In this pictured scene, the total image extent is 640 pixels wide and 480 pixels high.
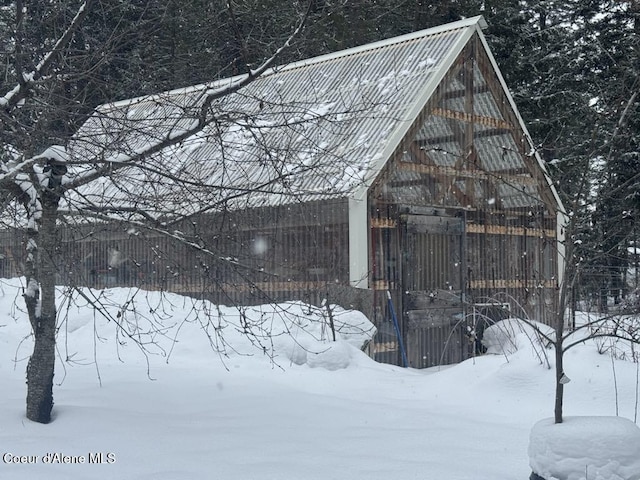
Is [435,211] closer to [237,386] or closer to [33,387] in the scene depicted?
[237,386]

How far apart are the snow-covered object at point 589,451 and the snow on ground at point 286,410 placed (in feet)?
2.07

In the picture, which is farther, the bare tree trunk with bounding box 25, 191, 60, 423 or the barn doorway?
the barn doorway

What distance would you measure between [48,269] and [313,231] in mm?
6252

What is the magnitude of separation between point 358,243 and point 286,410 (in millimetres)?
4766

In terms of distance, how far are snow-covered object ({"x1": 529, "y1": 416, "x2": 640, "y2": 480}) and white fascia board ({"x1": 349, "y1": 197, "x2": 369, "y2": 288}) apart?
678 centimetres

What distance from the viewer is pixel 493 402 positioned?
28.9ft

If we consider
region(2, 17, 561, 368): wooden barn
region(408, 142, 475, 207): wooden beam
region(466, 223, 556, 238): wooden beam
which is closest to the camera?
region(2, 17, 561, 368): wooden barn

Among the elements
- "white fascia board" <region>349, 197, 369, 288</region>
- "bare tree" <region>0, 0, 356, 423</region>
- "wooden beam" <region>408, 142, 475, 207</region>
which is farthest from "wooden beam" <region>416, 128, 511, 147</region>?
"bare tree" <region>0, 0, 356, 423</region>

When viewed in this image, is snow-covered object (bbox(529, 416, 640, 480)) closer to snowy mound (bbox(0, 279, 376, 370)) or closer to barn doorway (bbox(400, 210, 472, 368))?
snowy mound (bbox(0, 279, 376, 370))

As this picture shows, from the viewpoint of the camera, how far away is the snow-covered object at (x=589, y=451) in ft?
17.2

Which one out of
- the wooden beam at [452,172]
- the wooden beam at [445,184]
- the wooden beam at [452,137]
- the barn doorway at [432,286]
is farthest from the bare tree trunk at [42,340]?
the wooden beam at [452,137]

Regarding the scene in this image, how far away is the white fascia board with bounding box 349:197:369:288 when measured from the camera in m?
12.2

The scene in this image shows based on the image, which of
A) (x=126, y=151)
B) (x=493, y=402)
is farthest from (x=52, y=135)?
(x=493, y=402)

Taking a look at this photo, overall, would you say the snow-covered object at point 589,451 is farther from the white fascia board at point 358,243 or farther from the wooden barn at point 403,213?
the white fascia board at point 358,243
